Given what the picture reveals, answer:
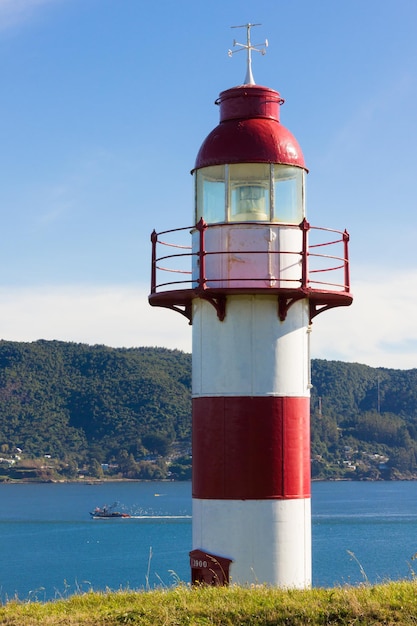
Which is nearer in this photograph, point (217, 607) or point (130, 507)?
point (217, 607)

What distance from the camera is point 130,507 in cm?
15738

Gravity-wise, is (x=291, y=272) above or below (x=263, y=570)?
above

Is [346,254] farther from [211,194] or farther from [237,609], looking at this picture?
[237,609]

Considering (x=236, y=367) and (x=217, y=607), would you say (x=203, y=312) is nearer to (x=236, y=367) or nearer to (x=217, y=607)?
(x=236, y=367)

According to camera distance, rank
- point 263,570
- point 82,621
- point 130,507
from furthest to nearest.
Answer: point 130,507
point 263,570
point 82,621

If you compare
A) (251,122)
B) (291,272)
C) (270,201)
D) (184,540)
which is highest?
(251,122)

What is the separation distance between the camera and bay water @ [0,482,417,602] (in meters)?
72.1

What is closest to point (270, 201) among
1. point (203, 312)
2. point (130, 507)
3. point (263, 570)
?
point (203, 312)

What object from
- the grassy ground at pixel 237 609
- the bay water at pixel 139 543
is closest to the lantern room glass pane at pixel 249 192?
the grassy ground at pixel 237 609

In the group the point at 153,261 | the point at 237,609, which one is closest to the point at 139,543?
the point at 153,261

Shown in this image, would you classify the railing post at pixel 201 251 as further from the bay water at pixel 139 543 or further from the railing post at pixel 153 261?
the bay water at pixel 139 543

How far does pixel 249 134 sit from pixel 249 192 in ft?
2.16

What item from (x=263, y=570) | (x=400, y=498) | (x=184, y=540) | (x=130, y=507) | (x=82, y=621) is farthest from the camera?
(x=400, y=498)

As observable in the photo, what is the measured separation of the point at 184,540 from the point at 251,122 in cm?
9472
